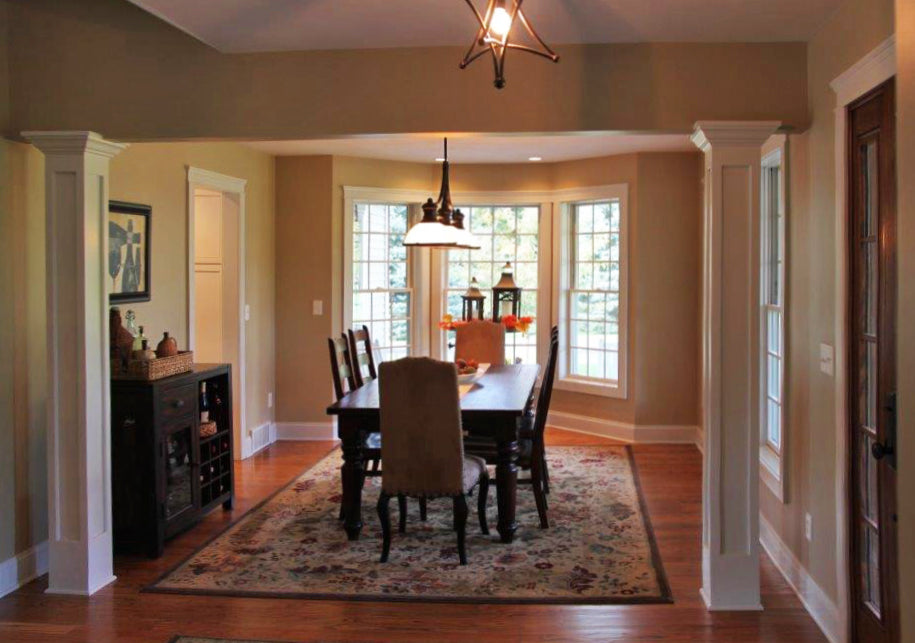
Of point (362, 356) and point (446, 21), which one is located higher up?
point (446, 21)

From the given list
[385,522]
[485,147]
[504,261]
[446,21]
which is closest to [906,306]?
[446,21]

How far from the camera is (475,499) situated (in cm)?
554

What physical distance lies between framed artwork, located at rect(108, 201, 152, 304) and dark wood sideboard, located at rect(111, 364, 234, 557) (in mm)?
641

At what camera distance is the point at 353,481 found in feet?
15.1

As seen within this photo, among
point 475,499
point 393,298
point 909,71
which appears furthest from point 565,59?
point 393,298

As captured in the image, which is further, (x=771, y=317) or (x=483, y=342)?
(x=483, y=342)

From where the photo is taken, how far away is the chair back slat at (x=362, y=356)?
5633 millimetres

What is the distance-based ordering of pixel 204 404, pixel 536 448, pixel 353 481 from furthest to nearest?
pixel 204 404 < pixel 536 448 < pixel 353 481

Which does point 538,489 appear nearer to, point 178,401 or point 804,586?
point 804,586

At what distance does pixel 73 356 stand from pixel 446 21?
2234 mm

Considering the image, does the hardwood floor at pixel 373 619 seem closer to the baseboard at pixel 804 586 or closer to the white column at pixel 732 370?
the baseboard at pixel 804 586

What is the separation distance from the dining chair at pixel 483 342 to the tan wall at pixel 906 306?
18.1ft

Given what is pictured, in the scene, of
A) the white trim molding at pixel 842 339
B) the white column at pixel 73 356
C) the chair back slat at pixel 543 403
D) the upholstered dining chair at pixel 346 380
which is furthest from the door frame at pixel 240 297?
the white trim molding at pixel 842 339

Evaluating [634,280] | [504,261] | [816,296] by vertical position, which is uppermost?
[504,261]
